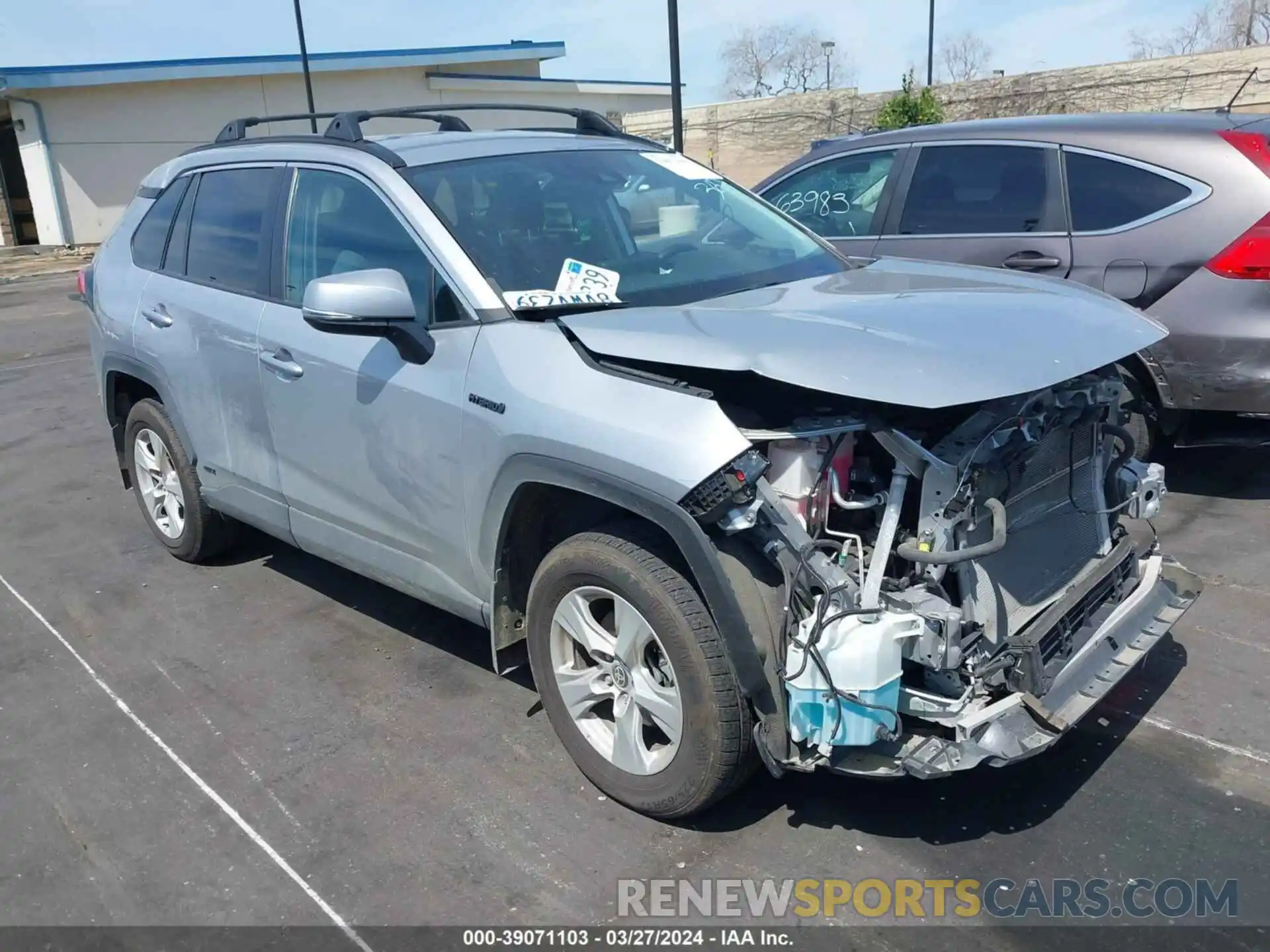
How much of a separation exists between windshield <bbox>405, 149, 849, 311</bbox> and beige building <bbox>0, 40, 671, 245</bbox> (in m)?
25.0

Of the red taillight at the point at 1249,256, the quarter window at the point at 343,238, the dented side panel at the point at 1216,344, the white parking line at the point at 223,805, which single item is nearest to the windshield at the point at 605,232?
the quarter window at the point at 343,238

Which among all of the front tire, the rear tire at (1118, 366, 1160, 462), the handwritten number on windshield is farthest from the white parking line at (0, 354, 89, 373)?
the rear tire at (1118, 366, 1160, 462)

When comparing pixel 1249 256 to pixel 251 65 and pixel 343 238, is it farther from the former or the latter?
pixel 251 65

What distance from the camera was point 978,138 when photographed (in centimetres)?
594

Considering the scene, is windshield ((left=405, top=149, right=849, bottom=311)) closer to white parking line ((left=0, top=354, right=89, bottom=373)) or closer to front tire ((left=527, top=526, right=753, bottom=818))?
front tire ((left=527, top=526, right=753, bottom=818))

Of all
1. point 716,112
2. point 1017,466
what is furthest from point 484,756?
point 716,112

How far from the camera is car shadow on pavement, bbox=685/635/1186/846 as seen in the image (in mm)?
3145

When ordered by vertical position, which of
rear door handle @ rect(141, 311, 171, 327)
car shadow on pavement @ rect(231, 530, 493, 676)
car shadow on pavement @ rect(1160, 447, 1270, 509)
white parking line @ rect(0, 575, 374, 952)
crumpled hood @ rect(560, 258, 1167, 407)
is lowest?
car shadow on pavement @ rect(1160, 447, 1270, 509)

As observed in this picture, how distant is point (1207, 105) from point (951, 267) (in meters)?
20.5

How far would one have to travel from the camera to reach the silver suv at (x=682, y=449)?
2.79 meters

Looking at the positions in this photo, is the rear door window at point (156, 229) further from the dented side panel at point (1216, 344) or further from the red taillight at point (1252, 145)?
the red taillight at point (1252, 145)

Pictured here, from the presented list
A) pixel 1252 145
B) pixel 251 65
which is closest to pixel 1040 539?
pixel 1252 145

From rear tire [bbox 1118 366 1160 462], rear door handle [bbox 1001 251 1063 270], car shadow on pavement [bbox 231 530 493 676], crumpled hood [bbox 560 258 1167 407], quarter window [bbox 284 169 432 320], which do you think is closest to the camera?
crumpled hood [bbox 560 258 1167 407]

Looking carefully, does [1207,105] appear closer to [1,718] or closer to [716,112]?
[716,112]
